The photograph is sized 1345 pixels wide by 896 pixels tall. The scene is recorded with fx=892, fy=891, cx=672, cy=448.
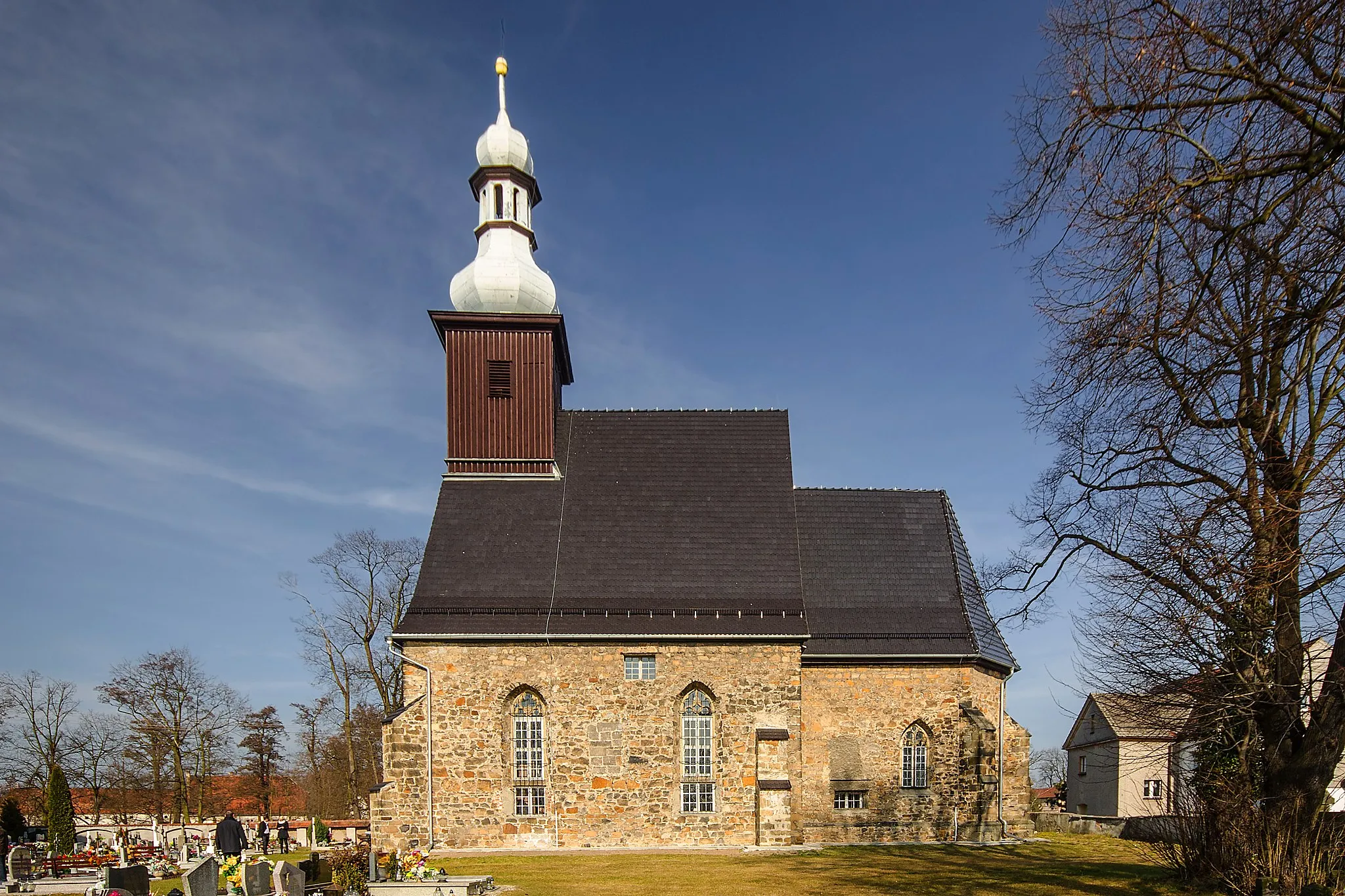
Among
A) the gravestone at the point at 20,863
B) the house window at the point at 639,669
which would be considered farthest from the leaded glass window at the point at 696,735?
the gravestone at the point at 20,863

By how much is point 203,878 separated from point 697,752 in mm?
9947

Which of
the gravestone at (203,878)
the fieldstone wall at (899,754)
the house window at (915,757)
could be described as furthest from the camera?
the house window at (915,757)

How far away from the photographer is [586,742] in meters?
19.3

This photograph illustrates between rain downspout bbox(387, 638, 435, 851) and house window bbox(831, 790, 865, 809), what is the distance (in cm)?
886

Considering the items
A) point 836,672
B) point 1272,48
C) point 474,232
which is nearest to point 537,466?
point 474,232

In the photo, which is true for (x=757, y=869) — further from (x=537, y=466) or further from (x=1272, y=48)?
(x=1272, y=48)

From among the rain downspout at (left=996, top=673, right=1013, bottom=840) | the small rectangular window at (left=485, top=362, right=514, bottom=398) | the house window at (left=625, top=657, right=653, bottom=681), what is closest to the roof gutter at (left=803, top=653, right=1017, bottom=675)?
the rain downspout at (left=996, top=673, right=1013, bottom=840)

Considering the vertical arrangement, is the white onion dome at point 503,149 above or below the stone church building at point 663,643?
above

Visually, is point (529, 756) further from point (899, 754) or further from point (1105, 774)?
point (1105, 774)

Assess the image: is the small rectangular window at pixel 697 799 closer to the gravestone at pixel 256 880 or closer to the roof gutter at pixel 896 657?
the roof gutter at pixel 896 657

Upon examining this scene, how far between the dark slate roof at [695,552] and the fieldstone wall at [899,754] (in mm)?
802

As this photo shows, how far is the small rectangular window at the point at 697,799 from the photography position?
1914cm

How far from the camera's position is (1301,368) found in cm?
862

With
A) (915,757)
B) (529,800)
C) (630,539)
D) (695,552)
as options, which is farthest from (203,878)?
(915,757)
